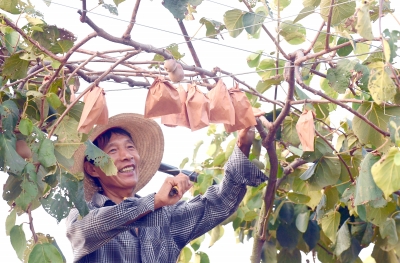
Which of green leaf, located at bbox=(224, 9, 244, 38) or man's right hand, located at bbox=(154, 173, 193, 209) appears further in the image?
green leaf, located at bbox=(224, 9, 244, 38)

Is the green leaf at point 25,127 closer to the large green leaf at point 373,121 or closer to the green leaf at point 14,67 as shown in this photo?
the green leaf at point 14,67

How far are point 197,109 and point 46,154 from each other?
1.46 ft

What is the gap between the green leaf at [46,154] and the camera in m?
1.94

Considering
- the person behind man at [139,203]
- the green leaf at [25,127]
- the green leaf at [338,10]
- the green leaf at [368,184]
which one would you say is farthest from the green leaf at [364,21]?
the green leaf at [25,127]

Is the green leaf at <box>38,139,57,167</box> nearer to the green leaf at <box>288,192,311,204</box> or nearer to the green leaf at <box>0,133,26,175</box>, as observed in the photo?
the green leaf at <box>0,133,26,175</box>

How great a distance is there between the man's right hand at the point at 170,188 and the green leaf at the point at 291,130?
1.56ft

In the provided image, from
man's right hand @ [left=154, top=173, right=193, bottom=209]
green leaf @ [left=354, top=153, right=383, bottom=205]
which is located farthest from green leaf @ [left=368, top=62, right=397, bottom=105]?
man's right hand @ [left=154, top=173, right=193, bottom=209]

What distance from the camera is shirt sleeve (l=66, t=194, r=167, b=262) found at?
2.33 meters

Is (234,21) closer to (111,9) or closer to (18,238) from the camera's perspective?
(111,9)

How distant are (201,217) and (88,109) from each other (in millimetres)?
766

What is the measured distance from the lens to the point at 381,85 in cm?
207

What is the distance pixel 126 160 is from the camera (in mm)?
2676

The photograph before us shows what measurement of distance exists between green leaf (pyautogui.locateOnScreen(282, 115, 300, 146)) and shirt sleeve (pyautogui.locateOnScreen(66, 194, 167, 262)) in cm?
53

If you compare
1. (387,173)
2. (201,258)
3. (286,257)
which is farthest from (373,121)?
(201,258)
